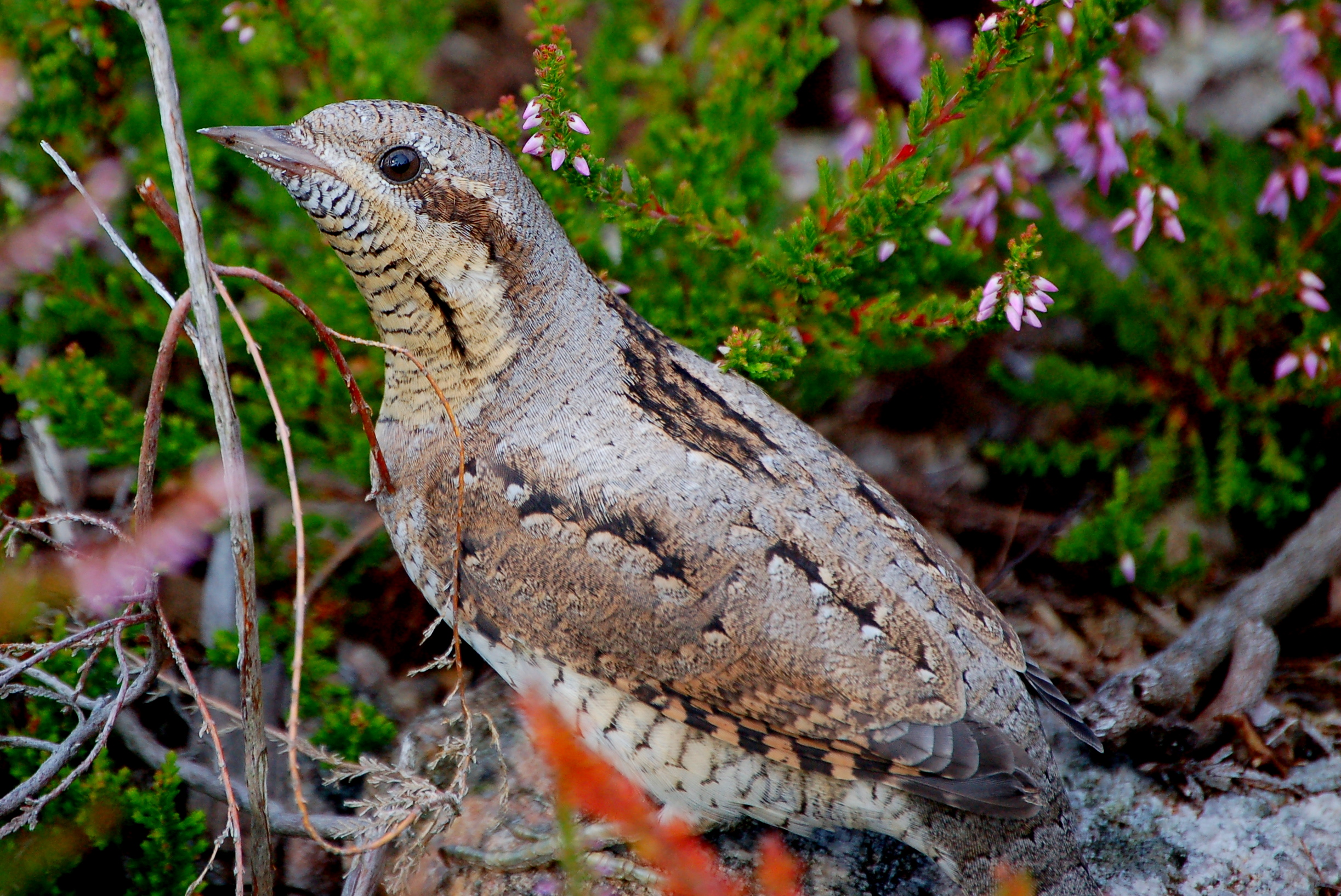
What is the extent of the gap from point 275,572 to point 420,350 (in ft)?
3.91

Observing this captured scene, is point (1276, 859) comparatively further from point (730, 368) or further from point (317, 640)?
point (317, 640)

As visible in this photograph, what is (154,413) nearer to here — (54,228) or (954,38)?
(54,228)

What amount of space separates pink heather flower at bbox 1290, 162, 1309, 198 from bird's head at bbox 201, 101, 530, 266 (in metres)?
2.65

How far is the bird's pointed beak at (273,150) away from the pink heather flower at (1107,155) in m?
2.46

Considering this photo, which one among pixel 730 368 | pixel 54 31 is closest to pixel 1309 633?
pixel 730 368

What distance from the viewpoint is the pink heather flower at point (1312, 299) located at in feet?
10.7

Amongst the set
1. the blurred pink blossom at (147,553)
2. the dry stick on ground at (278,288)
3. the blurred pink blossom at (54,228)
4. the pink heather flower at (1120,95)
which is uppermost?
the pink heather flower at (1120,95)

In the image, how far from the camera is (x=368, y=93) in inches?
135

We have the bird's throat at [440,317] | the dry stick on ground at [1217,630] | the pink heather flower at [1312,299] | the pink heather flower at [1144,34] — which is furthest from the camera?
the pink heather flower at [1144,34]

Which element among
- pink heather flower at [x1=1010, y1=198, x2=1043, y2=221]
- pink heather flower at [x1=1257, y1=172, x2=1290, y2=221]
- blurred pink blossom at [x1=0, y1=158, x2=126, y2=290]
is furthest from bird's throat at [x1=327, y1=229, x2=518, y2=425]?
pink heather flower at [x1=1257, y1=172, x2=1290, y2=221]

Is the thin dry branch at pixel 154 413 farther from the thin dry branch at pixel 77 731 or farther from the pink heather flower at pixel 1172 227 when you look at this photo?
the pink heather flower at pixel 1172 227

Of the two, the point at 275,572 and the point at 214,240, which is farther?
the point at 214,240

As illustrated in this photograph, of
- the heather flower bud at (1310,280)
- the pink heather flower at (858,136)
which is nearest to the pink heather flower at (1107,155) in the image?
the heather flower bud at (1310,280)

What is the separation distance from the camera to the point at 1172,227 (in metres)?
3.10
